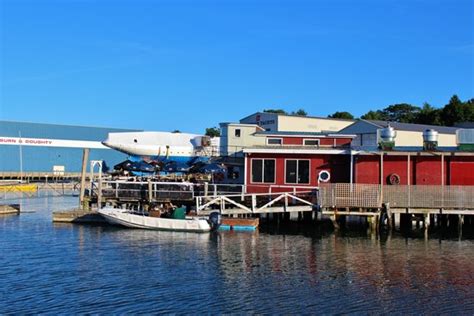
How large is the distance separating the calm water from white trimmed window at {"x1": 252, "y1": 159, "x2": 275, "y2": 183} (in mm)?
4933

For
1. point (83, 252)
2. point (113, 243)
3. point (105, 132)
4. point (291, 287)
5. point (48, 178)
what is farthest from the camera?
point (105, 132)

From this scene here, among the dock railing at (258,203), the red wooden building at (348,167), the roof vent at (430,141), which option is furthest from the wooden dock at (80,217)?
the roof vent at (430,141)

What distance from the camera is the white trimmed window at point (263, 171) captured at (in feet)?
109

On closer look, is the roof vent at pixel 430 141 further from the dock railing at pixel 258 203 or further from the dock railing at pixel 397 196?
the dock railing at pixel 258 203

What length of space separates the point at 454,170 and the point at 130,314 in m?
22.7

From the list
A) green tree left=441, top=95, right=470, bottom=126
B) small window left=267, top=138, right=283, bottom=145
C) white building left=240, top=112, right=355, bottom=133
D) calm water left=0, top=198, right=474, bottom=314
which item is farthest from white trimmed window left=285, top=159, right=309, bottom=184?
green tree left=441, top=95, right=470, bottom=126

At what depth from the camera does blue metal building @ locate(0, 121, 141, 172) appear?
316 ft

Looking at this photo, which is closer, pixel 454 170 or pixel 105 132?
pixel 454 170

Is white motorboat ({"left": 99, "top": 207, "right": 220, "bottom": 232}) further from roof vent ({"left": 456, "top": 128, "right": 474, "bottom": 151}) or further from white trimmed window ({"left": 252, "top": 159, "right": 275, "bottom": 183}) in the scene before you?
roof vent ({"left": 456, "top": 128, "right": 474, "bottom": 151})

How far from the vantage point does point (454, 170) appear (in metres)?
31.4

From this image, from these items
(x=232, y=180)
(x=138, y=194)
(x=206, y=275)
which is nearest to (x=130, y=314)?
(x=206, y=275)

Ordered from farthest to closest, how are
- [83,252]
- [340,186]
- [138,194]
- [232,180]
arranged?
[232,180]
[138,194]
[340,186]
[83,252]

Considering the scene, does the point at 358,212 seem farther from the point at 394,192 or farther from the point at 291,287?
the point at 291,287

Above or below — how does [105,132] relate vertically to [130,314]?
above
